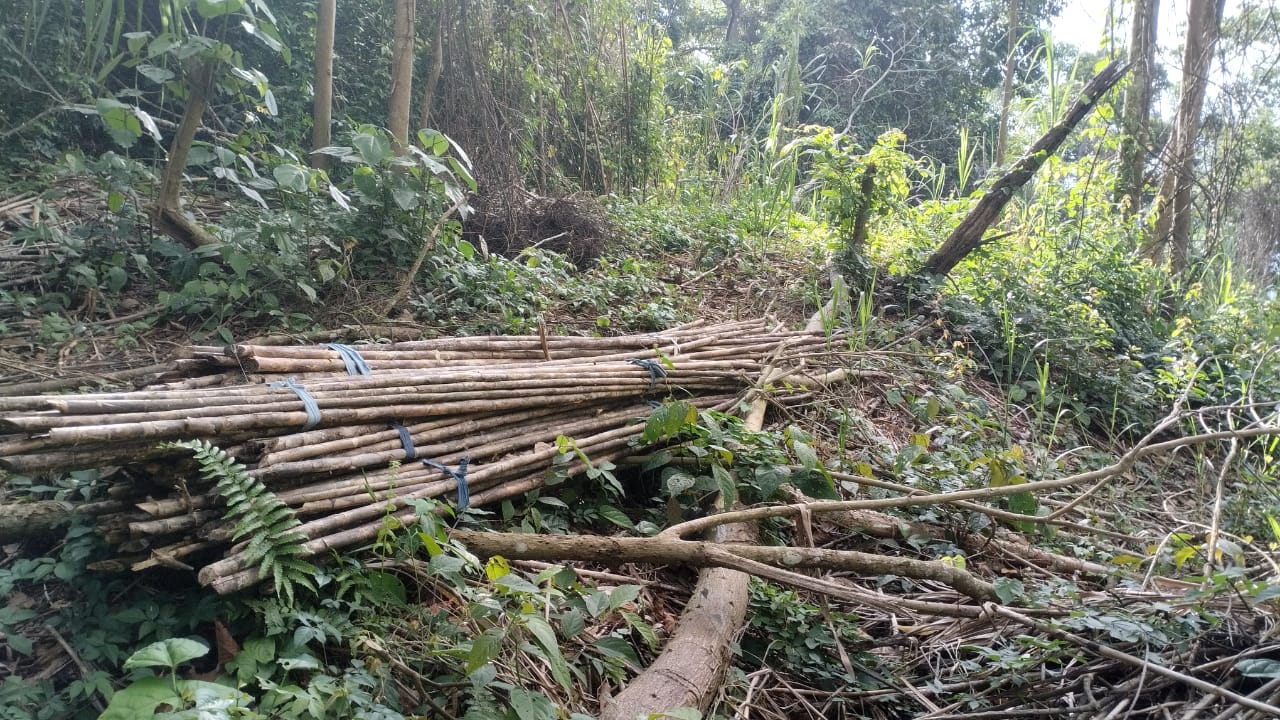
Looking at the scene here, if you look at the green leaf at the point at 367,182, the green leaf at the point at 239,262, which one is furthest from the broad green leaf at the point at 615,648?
the green leaf at the point at 367,182

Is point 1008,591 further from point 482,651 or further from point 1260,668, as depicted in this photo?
point 482,651

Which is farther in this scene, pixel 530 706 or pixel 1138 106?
pixel 1138 106

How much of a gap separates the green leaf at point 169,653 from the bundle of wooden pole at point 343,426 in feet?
0.63

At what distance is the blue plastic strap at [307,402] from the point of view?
1880 millimetres

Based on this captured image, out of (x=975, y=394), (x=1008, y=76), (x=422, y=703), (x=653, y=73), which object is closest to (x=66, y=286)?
(x=422, y=703)

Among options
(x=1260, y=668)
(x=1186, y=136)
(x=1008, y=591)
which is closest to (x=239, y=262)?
(x=1008, y=591)

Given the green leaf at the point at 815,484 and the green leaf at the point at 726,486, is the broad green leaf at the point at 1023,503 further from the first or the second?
the green leaf at the point at 726,486

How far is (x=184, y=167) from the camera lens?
11.6 ft

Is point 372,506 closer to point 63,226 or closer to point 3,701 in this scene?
point 3,701

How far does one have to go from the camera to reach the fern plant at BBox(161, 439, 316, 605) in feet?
4.98

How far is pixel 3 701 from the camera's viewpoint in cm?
134

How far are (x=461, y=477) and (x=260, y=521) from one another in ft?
1.86

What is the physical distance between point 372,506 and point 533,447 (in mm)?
649

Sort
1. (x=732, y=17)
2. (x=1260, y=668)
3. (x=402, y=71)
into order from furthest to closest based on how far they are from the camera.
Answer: (x=732, y=17), (x=402, y=71), (x=1260, y=668)
